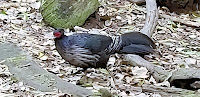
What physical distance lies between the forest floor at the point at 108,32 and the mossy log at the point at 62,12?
138 mm

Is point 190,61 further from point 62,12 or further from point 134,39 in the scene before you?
point 62,12

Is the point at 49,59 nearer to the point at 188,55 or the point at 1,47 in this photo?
the point at 1,47

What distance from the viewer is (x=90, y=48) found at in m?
3.56

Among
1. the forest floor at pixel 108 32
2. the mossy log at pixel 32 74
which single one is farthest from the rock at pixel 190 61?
the mossy log at pixel 32 74

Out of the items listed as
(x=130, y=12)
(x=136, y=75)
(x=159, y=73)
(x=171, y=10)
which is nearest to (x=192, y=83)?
(x=159, y=73)

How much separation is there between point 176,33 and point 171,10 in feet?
3.32

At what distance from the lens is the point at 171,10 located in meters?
6.45

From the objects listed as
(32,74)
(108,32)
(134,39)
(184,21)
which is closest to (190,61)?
(134,39)

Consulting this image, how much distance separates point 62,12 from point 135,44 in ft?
4.97

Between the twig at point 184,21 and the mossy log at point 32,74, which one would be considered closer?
the mossy log at point 32,74

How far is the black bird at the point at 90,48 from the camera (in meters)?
3.51

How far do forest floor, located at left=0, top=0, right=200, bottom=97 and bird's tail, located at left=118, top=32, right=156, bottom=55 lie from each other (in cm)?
20

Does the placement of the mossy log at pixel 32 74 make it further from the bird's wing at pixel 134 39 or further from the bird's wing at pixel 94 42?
the bird's wing at pixel 134 39

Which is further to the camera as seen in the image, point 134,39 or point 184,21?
point 184,21
